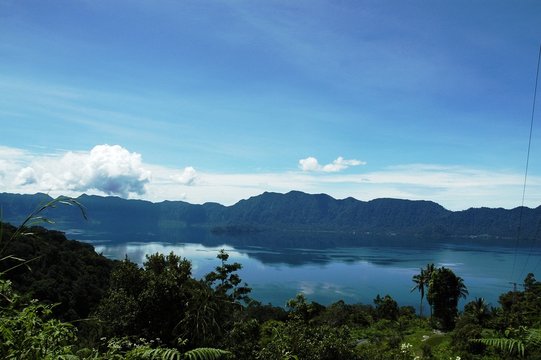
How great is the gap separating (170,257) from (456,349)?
31.9 m

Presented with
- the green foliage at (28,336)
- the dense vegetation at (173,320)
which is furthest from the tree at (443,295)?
the green foliage at (28,336)

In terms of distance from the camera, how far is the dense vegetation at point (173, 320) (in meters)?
2.98

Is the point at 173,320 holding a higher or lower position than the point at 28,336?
lower

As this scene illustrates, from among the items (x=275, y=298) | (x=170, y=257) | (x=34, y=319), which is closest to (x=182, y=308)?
(x=170, y=257)

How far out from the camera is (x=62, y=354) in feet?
9.16

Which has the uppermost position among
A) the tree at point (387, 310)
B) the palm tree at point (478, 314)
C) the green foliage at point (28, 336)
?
the green foliage at point (28, 336)

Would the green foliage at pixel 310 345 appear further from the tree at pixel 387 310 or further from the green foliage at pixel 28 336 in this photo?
the tree at pixel 387 310

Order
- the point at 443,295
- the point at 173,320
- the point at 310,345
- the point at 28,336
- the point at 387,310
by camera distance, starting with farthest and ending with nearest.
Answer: the point at 387,310, the point at 443,295, the point at 173,320, the point at 310,345, the point at 28,336

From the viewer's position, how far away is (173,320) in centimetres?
1920

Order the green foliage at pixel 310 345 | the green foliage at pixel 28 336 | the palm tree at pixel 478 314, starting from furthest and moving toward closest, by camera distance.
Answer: the palm tree at pixel 478 314 → the green foliage at pixel 310 345 → the green foliage at pixel 28 336

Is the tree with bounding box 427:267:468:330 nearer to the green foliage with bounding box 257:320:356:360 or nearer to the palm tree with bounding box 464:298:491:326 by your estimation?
the palm tree with bounding box 464:298:491:326

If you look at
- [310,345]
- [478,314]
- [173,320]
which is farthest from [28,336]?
[478,314]

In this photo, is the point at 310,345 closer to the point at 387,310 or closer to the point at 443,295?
the point at 443,295

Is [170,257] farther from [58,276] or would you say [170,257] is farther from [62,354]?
[58,276]
